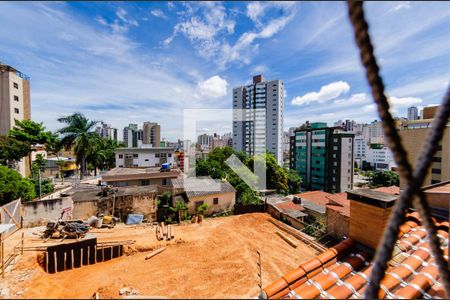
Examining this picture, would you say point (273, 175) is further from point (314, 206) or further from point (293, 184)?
point (314, 206)

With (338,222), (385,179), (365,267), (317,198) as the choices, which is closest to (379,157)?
(385,179)

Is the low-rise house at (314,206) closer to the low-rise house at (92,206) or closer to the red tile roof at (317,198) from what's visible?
the red tile roof at (317,198)

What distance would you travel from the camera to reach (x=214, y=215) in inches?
520

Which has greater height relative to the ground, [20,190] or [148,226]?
[20,190]

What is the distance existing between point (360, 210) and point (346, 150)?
3186cm

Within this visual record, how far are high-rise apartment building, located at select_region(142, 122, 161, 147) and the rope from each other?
7330cm

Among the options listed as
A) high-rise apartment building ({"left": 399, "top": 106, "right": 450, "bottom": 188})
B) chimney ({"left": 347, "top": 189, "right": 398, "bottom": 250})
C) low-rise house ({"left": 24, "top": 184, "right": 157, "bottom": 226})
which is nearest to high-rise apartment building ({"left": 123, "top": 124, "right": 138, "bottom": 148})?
low-rise house ({"left": 24, "top": 184, "right": 157, "bottom": 226})

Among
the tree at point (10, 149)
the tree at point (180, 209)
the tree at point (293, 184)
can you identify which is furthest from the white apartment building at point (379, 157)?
the tree at point (10, 149)

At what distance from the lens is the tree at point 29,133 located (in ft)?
56.6

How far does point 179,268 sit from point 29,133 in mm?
21828

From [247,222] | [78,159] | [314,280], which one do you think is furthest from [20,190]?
[314,280]

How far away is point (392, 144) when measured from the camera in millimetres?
1011

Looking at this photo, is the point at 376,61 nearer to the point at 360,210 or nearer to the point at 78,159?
the point at 360,210

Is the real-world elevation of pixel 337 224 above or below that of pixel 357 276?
below
